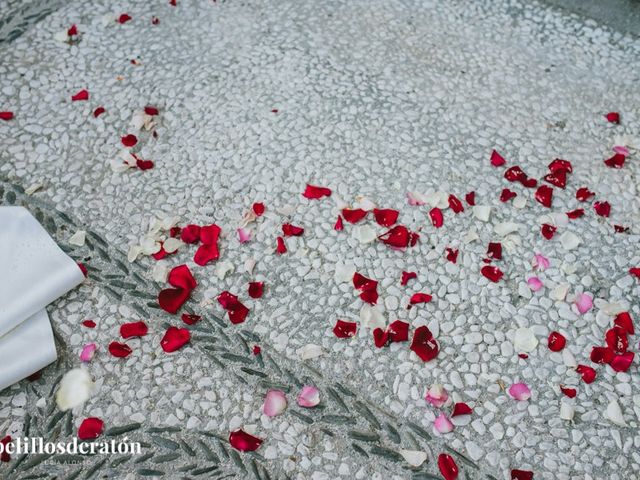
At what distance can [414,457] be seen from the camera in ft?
4.28

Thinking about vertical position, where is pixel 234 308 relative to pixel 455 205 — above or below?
below

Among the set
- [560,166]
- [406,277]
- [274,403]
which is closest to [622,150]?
[560,166]

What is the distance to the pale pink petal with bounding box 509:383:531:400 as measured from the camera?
1.40m

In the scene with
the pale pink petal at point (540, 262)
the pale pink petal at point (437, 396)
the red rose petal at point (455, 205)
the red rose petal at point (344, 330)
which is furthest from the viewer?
the red rose petal at point (455, 205)

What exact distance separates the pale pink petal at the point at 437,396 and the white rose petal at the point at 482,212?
51 cm

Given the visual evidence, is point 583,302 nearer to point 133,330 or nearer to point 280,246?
point 280,246

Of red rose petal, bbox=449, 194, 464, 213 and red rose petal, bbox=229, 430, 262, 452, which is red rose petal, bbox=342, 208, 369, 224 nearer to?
red rose petal, bbox=449, 194, 464, 213

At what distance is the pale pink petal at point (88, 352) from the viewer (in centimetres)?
145

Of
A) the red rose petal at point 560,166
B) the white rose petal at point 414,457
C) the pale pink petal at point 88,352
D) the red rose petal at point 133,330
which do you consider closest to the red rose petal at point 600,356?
the white rose petal at point 414,457

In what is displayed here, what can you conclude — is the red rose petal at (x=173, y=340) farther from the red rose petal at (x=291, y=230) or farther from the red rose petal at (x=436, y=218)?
the red rose petal at (x=436, y=218)

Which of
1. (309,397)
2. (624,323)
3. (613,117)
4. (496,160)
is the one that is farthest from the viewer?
(613,117)

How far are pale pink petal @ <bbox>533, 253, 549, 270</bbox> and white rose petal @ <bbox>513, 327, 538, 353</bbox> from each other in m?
0.19

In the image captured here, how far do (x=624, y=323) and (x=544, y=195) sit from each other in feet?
1.35

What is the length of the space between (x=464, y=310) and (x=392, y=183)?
0.44 m
